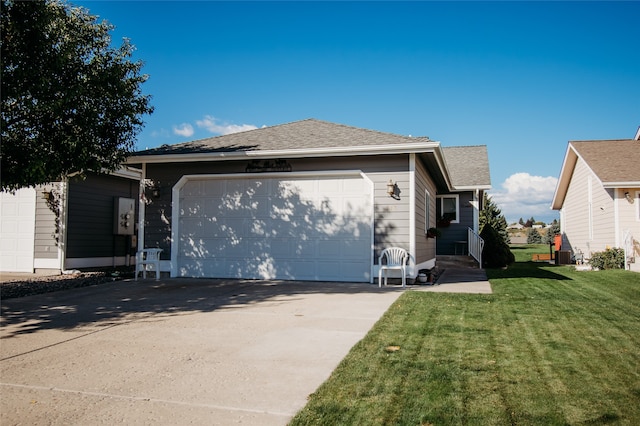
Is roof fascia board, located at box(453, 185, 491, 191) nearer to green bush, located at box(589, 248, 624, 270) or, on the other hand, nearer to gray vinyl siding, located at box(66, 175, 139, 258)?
green bush, located at box(589, 248, 624, 270)

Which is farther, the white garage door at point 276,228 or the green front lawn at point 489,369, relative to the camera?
the white garage door at point 276,228

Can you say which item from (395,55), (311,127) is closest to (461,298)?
(311,127)

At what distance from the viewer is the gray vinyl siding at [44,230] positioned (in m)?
12.5

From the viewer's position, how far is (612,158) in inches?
611

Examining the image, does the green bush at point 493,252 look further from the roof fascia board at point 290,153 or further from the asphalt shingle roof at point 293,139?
the roof fascia board at point 290,153

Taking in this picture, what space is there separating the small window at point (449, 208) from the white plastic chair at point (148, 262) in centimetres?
1089

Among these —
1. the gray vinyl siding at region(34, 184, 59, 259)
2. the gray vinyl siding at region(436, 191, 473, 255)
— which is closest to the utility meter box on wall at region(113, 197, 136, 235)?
the gray vinyl siding at region(34, 184, 59, 259)

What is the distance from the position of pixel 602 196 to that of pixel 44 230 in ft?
58.2

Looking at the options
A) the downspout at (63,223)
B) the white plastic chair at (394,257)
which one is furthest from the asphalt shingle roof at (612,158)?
the downspout at (63,223)

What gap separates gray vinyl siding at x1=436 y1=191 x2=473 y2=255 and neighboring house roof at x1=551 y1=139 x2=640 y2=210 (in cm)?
425

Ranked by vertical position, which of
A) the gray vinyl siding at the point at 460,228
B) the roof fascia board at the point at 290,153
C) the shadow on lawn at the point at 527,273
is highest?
the roof fascia board at the point at 290,153

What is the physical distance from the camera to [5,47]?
7277 millimetres

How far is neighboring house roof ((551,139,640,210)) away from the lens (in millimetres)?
13742

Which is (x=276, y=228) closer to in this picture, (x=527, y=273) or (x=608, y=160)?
(x=527, y=273)
